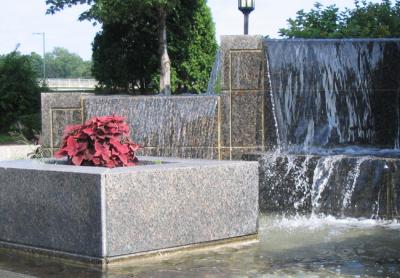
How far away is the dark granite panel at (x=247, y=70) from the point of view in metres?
12.2

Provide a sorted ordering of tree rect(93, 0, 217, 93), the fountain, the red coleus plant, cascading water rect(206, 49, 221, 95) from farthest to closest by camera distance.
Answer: tree rect(93, 0, 217, 93) → cascading water rect(206, 49, 221, 95) → the fountain → the red coleus plant

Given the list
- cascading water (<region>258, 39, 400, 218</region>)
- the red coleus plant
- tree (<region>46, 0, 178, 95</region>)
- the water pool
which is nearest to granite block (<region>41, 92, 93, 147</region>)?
cascading water (<region>258, 39, 400, 218</region>)

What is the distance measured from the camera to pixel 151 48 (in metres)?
Answer: 39.7

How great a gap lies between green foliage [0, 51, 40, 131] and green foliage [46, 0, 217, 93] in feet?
11.6

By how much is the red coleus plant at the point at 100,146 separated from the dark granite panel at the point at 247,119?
4.02 metres

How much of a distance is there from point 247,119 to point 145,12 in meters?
26.0

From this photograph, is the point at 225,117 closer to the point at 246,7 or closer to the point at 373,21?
the point at 246,7

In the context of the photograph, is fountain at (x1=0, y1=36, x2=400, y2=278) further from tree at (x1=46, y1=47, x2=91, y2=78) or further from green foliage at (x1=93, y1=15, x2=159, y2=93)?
tree at (x1=46, y1=47, x2=91, y2=78)

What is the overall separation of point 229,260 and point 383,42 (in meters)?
6.85

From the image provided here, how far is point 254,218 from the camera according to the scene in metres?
8.56

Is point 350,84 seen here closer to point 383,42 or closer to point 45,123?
point 383,42

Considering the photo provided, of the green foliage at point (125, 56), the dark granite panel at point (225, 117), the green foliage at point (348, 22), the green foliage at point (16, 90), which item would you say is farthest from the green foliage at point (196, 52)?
the dark granite panel at point (225, 117)

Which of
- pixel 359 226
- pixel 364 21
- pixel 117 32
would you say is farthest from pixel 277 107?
pixel 117 32

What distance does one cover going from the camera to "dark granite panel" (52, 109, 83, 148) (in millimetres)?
12750
